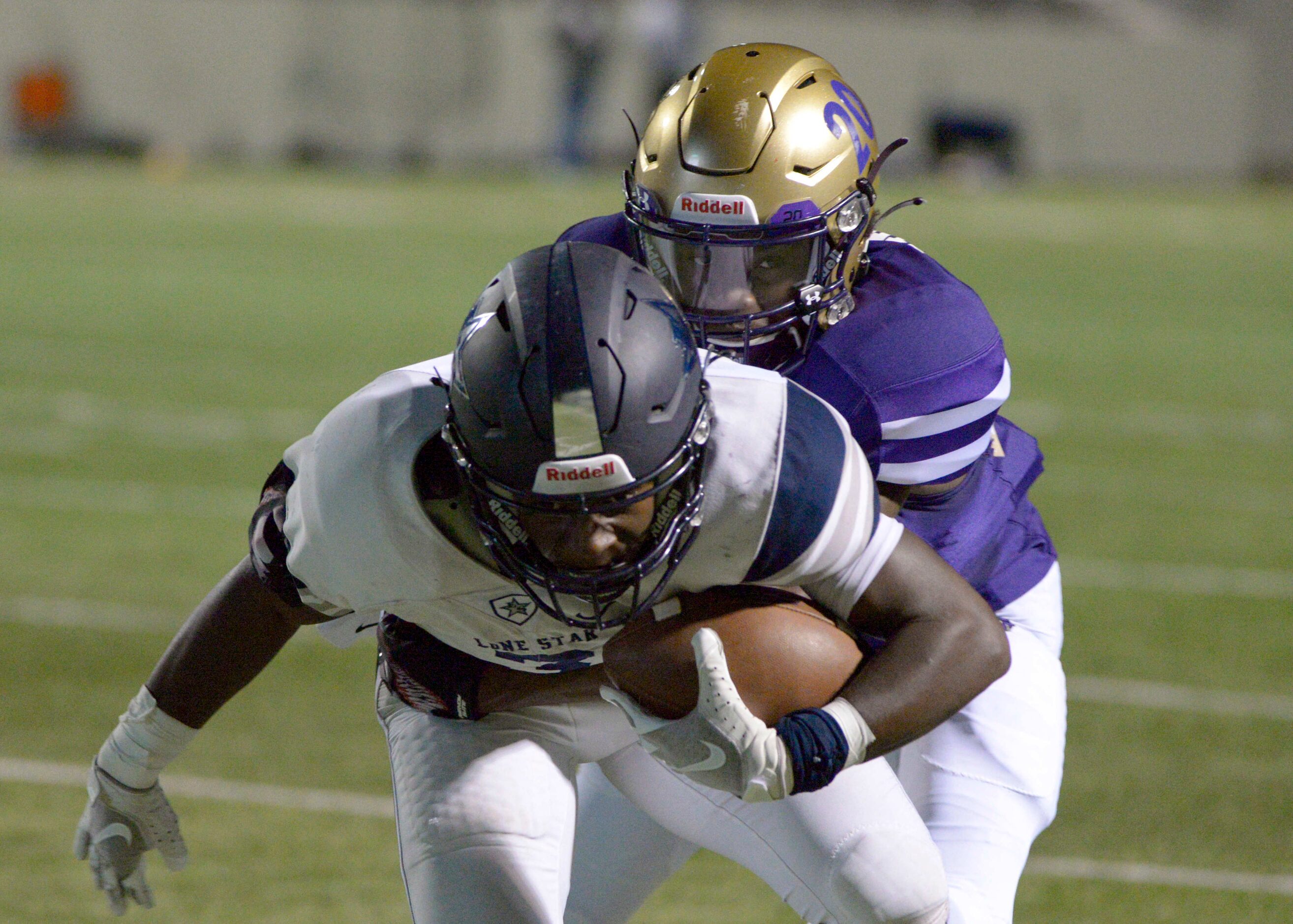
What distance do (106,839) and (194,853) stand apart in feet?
3.06

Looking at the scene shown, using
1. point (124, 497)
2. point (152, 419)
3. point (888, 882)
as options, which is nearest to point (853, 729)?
point (888, 882)

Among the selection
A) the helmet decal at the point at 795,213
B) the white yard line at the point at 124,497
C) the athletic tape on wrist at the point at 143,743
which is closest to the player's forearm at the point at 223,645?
the athletic tape on wrist at the point at 143,743

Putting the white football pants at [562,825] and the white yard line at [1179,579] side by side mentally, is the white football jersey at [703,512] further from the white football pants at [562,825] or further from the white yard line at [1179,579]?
the white yard line at [1179,579]

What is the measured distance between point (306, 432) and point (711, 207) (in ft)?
16.2

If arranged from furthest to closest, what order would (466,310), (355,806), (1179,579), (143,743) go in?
1. (466,310)
2. (1179,579)
3. (355,806)
4. (143,743)

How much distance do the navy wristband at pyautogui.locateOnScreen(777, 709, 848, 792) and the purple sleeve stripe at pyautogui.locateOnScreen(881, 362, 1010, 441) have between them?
2.10 ft

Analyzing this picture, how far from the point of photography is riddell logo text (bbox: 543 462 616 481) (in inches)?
84.8

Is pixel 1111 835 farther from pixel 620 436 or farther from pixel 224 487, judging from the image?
pixel 224 487

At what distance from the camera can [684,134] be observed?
10.1 feet

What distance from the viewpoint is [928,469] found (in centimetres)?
273

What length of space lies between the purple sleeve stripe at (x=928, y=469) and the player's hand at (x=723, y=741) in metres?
0.56

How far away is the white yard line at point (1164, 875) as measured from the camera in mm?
3553

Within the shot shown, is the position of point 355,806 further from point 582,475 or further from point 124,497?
point 124,497

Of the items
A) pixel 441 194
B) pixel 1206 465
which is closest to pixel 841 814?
pixel 1206 465
